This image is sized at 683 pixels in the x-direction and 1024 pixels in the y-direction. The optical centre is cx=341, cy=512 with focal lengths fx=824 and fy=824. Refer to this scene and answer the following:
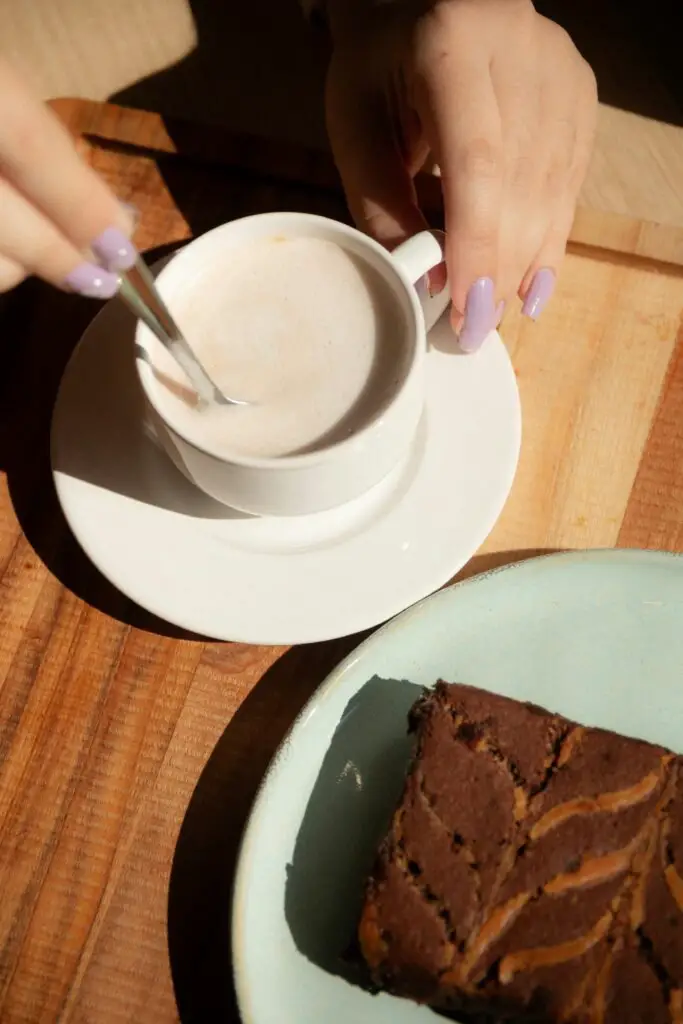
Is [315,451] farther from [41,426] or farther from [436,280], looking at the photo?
[41,426]

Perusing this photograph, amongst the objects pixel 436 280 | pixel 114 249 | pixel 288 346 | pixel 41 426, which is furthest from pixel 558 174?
pixel 41 426

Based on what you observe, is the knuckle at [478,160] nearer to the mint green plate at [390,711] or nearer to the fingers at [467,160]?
the fingers at [467,160]

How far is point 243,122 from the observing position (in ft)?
3.21

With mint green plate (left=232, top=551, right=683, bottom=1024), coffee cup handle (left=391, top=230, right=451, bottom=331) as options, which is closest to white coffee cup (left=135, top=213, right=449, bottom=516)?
coffee cup handle (left=391, top=230, right=451, bottom=331)

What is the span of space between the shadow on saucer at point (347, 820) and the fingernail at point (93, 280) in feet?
1.18

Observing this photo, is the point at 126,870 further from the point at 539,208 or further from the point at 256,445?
the point at 539,208

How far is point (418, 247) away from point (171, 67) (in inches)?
22.1

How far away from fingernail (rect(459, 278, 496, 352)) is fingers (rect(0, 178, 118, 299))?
0.29 m

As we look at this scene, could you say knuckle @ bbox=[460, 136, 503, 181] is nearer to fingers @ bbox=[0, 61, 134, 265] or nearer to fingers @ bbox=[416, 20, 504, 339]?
fingers @ bbox=[416, 20, 504, 339]

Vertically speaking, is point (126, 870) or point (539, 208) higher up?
point (539, 208)

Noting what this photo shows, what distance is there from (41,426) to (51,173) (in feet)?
1.04

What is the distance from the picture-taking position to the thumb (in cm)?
72

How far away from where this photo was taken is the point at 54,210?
51 centimetres

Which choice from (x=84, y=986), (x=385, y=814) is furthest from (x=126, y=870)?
(x=385, y=814)
